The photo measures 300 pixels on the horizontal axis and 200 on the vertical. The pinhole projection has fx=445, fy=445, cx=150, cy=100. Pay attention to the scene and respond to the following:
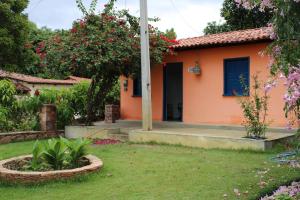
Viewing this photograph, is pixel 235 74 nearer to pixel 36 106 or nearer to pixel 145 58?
pixel 145 58

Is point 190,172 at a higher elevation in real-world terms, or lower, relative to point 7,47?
lower

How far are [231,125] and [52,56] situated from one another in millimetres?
6134

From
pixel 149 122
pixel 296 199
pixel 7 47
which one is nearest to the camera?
pixel 296 199

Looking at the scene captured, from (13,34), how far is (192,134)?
60.5ft

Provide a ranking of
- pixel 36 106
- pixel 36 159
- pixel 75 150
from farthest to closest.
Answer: pixel 36 106 → pixel 75 150 → pixel 36 159

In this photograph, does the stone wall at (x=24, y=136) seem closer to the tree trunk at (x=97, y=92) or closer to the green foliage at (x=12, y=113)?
the green foliage at (x=12, y=113)

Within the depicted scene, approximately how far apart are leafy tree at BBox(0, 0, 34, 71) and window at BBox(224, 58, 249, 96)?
52.6ft

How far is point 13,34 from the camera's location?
27344 mm

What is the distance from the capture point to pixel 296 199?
596 cm

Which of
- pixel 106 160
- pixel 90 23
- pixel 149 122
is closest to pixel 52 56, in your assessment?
pixel 90 23

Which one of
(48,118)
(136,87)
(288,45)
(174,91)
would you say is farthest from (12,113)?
(288,45)

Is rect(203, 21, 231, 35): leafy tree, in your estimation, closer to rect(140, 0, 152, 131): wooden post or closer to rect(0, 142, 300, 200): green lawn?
rect(140, 0, 152, 131): wooden post

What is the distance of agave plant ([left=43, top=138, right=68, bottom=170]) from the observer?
830cm

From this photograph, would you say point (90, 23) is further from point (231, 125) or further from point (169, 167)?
point (169, 167)
